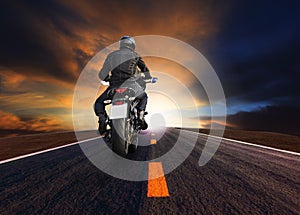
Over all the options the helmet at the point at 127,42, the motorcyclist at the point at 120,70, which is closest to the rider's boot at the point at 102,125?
the motorcyclist at the point at 120,70

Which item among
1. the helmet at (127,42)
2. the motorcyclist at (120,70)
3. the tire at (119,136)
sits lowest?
the tire at (119,136)

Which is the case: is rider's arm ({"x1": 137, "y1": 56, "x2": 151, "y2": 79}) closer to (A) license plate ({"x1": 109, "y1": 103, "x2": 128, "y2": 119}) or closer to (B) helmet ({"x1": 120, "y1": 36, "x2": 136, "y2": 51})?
(B) helmet ({"x1": 120, "y1": 36, "x2": 136, "y2": 51})

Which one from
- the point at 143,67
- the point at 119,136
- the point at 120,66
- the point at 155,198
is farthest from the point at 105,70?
the point at 155,198

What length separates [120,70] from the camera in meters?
4.36

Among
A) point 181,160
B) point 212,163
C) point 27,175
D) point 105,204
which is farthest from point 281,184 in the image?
point 27,175

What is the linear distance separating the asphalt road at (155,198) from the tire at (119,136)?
2.10 feet

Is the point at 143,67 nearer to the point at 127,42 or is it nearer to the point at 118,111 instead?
the point at 127,42

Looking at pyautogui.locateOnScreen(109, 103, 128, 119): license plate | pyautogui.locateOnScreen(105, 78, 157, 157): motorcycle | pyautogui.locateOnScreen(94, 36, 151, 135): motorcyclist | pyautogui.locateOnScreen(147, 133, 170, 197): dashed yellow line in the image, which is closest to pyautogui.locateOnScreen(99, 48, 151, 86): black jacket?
pyautogui.locateOnScreen(94, 36, 151, 135): motorcyclist

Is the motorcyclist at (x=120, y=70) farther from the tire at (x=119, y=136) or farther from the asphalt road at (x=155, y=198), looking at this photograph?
the asphalt road at (x=155, y=198)

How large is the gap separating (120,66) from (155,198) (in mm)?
3343

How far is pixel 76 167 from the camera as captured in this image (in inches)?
121

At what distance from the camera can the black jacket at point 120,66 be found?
14.3ft

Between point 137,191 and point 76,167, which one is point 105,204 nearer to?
point 137,191

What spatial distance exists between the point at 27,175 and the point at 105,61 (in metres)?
3.14
